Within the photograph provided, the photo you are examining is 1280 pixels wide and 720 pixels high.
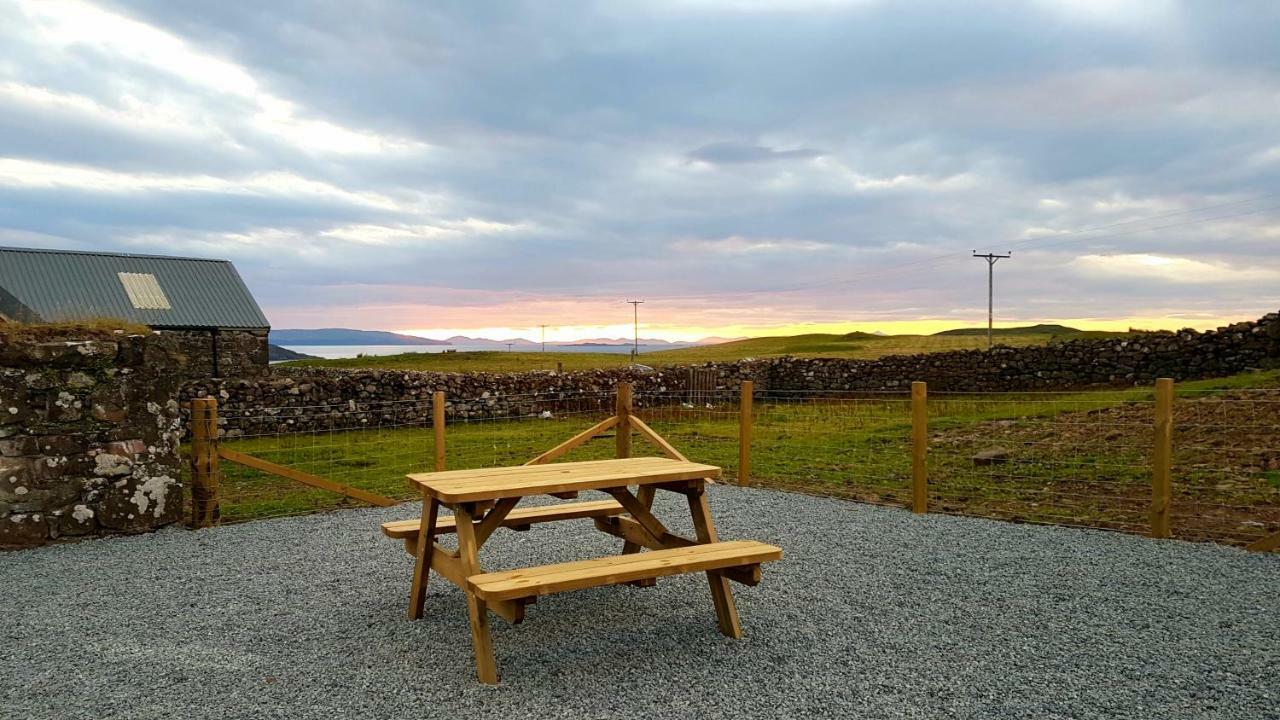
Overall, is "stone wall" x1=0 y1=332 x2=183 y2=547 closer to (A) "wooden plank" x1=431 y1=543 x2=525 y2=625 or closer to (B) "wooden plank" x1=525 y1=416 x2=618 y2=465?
(B) "wooden plank" x1=525 y1=416 x2=618 y2=465

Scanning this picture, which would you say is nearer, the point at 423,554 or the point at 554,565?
the point at 554,565

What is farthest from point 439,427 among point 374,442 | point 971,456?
point 971,456

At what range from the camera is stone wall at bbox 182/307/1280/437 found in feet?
53.6

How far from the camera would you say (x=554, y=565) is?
14.0 feet

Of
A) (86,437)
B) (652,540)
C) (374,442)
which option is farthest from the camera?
(374,442)

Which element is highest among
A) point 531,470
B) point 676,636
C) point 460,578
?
point 531,470

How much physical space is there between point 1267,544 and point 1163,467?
0.90 meters

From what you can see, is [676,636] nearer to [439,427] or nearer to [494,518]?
[494,518]

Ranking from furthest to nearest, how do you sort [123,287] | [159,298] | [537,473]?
[123,287]
[159,298]
[537,473]

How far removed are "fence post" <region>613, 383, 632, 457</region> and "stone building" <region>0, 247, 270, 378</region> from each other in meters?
20.1

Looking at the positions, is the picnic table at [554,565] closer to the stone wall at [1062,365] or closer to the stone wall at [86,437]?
the stone wall at [86,437]

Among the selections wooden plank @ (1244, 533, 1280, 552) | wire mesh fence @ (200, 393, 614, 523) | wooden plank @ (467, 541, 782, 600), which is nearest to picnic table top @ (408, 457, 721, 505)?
wooden plank @ (467, 541, 782, 600)

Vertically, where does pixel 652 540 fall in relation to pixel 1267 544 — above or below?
above

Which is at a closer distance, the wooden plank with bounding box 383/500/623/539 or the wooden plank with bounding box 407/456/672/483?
the wooden plank with bounding box 407/456/672/483
